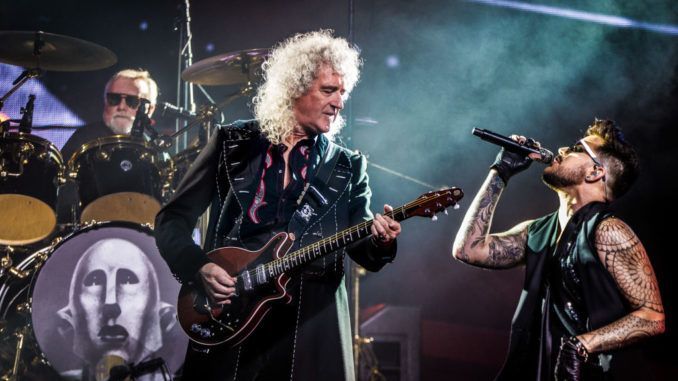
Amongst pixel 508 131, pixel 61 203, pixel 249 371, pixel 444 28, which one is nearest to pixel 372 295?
pixel 508 131

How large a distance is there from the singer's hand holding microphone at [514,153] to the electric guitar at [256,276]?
0.64 metres

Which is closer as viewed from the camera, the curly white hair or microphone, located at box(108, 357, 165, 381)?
the curly white hair

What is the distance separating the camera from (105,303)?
15.9 ft

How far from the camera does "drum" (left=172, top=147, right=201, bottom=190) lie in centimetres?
564

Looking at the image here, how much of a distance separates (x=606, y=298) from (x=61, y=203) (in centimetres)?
434

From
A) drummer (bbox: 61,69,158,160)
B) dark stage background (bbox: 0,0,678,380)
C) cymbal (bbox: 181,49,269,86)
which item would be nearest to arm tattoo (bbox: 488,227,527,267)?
dark stage background (bbox: 0,0,678,380)

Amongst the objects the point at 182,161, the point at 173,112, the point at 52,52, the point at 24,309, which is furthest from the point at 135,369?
the point at 52,52

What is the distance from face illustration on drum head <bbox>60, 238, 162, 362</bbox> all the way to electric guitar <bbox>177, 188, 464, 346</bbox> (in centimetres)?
218

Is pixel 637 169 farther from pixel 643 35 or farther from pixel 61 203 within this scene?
pixel 61 203

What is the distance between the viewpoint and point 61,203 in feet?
17.8

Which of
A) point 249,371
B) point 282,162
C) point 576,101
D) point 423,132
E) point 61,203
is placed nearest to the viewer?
point 249,371

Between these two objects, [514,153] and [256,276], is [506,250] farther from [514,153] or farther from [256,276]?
[256,276]

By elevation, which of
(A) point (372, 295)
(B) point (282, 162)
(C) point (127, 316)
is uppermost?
(B) point (282, 162)

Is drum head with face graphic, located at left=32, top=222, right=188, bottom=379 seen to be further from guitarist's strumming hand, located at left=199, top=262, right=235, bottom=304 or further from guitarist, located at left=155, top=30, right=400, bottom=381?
guitarist's strumming hand, located at left=199, top=262, right=235, bottom=304
